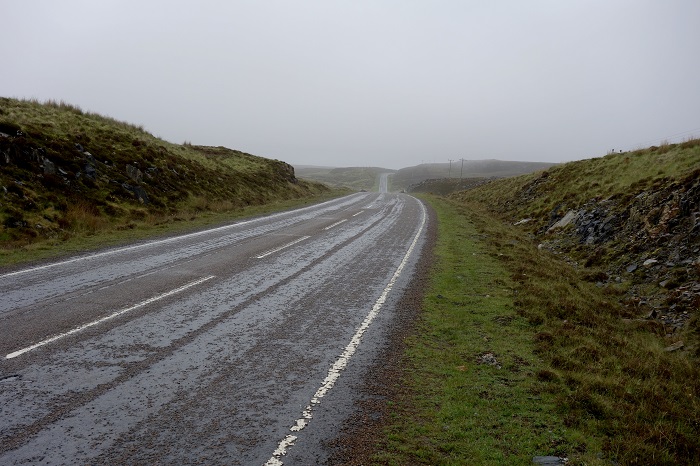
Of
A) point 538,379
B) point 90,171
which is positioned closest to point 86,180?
point 90,171

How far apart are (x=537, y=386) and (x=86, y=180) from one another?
19.8m

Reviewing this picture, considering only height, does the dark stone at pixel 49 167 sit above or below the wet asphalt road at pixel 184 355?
above

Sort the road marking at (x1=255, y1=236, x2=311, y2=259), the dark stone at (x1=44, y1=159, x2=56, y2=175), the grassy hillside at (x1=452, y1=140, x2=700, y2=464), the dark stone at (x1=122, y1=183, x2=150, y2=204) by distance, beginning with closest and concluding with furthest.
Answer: the grassy hillside at (x1=452, y1=140, x2=700, y2=464) → the road marking at (x1=255, y1=236, x2=311, y2=259) → the dark stone at (x1=44, y1=159, x2=56, y2=175) → the dark stone at (x1=122, y1=183, x2=150, y2=204)

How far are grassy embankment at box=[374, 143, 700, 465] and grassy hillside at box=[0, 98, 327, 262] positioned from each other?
12595mm

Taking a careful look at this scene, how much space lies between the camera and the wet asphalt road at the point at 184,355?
12.9ft

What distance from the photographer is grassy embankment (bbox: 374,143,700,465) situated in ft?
13.9

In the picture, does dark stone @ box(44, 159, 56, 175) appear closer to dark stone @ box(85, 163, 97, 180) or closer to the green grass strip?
dark stone @ box(85, 163, 97, 180)

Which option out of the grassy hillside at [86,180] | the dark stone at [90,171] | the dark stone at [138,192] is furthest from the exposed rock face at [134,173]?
the dark stone at [90,171]

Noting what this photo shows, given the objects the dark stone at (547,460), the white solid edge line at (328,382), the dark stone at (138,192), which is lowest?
the dark stone at (547,460)

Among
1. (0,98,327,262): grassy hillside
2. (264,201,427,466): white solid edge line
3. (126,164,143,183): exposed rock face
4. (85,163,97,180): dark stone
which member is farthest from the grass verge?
(126,164,143,183): exposed rock face

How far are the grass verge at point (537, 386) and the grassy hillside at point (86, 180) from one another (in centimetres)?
1269

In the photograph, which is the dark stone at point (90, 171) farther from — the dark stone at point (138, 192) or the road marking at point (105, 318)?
the road marking at point (105, 318)

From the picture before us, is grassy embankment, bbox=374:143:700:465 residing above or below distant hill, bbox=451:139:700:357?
below

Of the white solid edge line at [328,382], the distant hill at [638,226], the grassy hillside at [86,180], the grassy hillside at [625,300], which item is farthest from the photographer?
the grassy hillside at [86,180]
